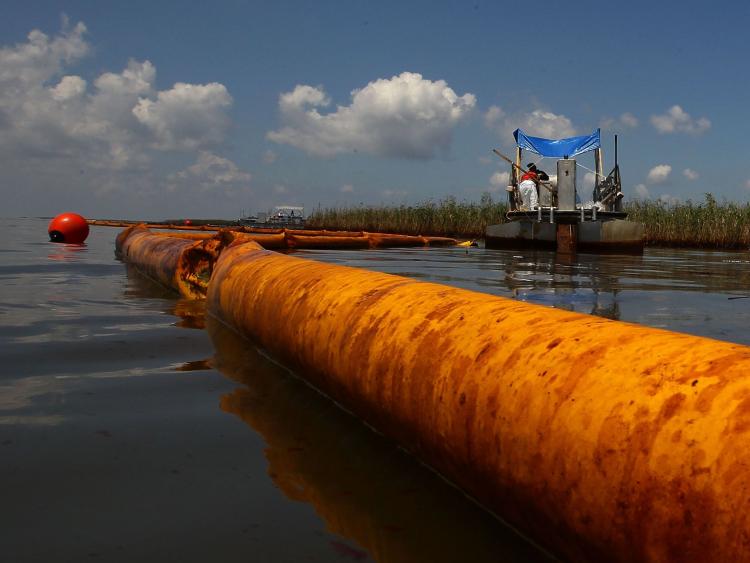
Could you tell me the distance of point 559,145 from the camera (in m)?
17.7

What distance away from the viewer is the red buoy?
16.5m

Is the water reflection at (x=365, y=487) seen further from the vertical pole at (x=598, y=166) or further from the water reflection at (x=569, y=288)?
the vertical pole at (x=598, y=166)

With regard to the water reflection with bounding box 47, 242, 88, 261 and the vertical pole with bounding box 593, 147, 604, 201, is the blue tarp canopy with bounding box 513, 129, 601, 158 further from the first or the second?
the water reflection with bounding box 47, 242, 88, 261

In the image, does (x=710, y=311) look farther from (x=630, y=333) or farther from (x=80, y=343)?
(x=80, y=343)

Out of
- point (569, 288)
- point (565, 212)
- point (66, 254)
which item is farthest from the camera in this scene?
point (565, 212)

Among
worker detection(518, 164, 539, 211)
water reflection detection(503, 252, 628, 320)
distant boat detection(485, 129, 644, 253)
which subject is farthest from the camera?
worker detection(518, 164, 539, 211)

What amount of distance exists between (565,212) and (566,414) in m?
15.7

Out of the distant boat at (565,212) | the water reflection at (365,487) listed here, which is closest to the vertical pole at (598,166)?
the distant boat at (565,212)

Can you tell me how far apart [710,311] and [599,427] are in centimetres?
459

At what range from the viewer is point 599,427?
4.09 ft

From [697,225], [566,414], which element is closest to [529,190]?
[697,225]

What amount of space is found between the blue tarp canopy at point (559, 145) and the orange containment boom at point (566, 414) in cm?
1637

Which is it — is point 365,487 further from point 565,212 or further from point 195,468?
point 565,212

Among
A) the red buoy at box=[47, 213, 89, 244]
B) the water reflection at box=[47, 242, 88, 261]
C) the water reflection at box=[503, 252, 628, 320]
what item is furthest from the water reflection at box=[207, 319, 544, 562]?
the red buoy at box=[47, 213, 89, 244]
